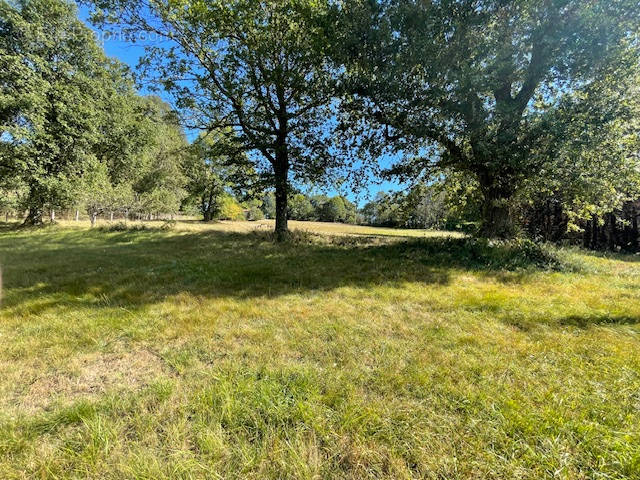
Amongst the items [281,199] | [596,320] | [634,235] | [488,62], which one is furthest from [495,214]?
[634,235]

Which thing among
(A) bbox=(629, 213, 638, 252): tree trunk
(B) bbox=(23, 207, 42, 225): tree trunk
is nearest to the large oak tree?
(B) bbox=(23, 207, 42, 225): tree trunk

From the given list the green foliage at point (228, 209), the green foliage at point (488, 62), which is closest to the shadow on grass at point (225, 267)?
the green foliage at point (488, 62)

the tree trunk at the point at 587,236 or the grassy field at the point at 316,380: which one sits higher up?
the tree trunk at the point at 587,236

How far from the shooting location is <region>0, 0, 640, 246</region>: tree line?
7.07 meters

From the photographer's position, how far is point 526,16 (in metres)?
7.29

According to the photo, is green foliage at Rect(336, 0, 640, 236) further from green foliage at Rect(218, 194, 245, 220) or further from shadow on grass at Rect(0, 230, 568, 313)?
green foliage at Rect(218, 194, 245, 220)

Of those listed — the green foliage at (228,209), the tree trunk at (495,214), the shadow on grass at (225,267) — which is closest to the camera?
the shadow on grass at (225,267)

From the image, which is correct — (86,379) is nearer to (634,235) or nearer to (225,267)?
(225,267)

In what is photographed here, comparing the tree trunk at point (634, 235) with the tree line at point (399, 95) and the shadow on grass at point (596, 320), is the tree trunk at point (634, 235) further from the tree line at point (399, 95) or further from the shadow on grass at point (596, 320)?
the shadow on grass at point (596, 320)

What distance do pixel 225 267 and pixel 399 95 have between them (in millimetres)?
6898

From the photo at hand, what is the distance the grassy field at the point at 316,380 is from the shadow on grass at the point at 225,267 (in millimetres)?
112

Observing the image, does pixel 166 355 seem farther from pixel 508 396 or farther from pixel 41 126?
pixel 41 126

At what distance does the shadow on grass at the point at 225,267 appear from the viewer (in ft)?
16.3

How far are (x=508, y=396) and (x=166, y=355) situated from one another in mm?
3358
